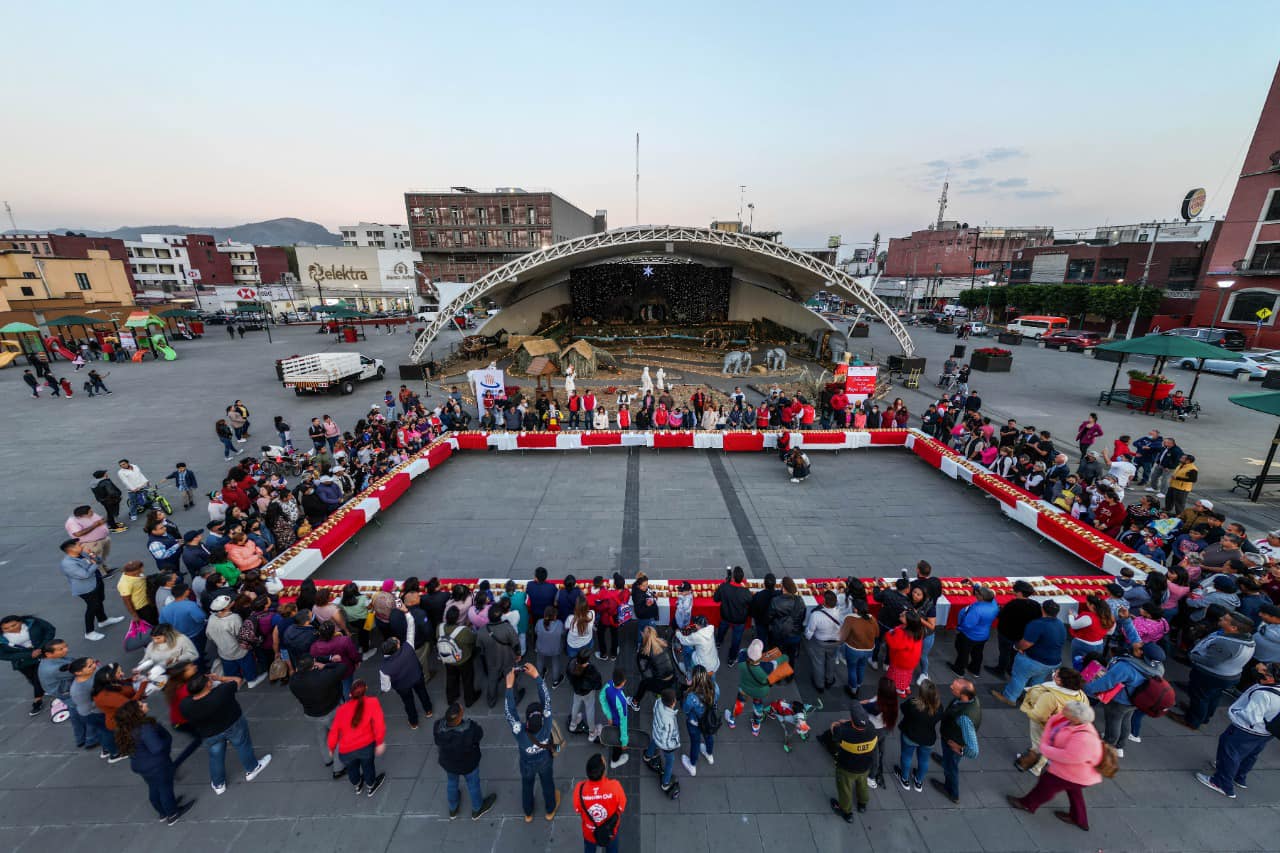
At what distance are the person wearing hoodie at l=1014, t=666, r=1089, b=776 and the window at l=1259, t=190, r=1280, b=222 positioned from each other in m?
44.9

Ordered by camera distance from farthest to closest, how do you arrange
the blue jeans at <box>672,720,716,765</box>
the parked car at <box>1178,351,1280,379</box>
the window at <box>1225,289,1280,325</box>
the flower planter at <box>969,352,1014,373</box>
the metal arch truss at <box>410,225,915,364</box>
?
the window at <box>1225,289,1280,325</box> → the flower planter at <box>969,352,1014,373</box> → the metal arch truss at <box>410,225,915,364</box> → the parked car at <box>1178,351,1280,379</box> → the blue jeans at <box>672,720,716,765</box>

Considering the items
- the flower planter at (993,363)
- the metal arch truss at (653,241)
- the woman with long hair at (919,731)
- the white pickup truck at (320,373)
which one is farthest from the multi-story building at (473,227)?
the woman with long hair at (919,731)

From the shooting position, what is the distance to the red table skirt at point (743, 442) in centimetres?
1544

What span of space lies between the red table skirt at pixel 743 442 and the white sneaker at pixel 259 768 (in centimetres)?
1251

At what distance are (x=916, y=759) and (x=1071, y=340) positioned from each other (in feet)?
145

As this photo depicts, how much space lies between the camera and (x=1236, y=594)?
21.1ft

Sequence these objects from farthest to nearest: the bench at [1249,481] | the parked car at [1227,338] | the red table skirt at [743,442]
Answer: the parked car at [1227,338] < the red table skirt at [743,442] < the bench at [1249,481]

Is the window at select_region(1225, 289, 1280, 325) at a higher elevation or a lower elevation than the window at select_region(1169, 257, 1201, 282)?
lower

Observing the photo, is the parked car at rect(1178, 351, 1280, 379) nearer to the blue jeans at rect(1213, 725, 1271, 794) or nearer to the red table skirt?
the red table skirt

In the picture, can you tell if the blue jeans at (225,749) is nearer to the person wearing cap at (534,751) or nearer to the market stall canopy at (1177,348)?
the person wearing cap at (534,751)

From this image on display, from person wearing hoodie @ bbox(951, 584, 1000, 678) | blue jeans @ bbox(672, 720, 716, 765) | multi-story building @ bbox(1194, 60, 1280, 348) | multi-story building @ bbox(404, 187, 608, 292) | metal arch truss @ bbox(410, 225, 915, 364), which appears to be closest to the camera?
blue jeans @ bbox(672, 720, 716, 765)

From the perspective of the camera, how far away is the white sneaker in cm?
546

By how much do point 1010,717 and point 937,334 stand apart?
162 ft

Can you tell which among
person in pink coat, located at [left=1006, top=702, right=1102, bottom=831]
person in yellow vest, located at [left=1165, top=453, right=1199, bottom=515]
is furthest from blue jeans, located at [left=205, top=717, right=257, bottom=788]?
person in yellow vest, located at [left=1165, top=453, right=1199, bottom=515]
